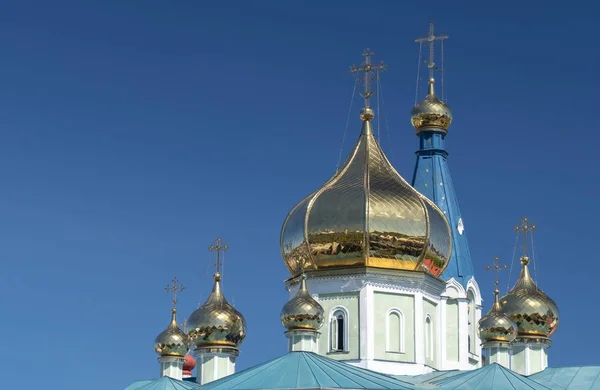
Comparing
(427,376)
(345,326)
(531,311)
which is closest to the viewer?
(427,376)

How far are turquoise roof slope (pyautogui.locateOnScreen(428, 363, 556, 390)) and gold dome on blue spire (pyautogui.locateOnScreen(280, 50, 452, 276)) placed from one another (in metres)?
2.67

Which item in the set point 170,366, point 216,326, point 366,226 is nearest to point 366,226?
point 366,226

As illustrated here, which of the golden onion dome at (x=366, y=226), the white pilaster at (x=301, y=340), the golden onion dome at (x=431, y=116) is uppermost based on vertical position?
the golden onion dome at (x=431, y=116)

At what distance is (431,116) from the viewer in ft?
109

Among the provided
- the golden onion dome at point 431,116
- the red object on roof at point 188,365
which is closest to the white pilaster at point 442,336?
the golden onion dome at point 431,116

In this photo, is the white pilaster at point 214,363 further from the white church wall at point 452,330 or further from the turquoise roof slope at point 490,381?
the turquoise roof slope at point 490,381

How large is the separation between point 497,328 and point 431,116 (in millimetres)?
8118

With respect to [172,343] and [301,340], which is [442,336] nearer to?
[301,340]

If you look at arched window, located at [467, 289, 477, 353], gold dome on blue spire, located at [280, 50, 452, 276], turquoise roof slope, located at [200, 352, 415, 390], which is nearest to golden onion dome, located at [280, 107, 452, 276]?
gold dome on blue spire, located at [280, 50, 452, 276]

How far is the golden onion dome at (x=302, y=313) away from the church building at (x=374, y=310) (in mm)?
22

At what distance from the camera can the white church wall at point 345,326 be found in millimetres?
25938

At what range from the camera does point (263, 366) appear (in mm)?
23891

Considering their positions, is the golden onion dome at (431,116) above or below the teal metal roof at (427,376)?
above

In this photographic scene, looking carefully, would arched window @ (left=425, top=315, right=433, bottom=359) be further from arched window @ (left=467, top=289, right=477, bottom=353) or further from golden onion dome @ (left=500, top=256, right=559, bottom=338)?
arched window @ (left=467, top=289, right=477, bottom=353)
